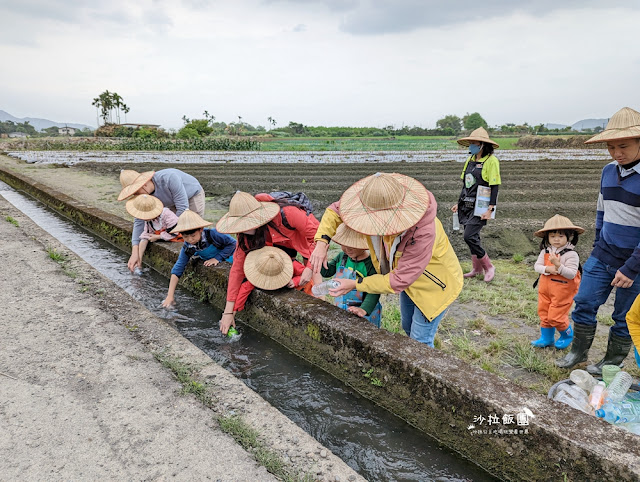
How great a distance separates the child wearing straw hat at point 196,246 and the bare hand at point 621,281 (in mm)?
3065

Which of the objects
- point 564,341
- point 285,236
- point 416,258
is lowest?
point 564,341

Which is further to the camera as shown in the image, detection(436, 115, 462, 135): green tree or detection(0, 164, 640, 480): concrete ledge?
detection(436, 115, 462, 135): green tree

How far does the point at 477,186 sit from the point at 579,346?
2029 mm

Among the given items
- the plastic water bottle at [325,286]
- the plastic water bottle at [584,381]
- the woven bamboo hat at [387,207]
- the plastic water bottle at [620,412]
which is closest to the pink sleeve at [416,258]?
the woven bamboo hat at [387,207]

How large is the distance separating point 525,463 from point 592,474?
0.95 feet

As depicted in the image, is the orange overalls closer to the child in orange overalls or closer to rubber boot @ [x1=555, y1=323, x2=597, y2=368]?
the child in orange overalls

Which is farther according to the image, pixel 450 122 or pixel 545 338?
pixel 450 122

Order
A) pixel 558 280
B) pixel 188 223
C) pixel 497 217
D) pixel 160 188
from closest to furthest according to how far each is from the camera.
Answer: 1. pixel 558 280
2. pixel 188 223
3. pixel 160 188
4. pixel 497 217

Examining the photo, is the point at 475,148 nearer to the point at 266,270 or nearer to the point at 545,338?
the point at 545,338

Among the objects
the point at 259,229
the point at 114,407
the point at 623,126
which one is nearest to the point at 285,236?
the point at 259,229

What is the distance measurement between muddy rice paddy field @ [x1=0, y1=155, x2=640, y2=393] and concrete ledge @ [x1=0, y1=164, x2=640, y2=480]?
0.71m

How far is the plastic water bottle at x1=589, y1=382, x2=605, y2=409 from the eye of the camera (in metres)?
2.34

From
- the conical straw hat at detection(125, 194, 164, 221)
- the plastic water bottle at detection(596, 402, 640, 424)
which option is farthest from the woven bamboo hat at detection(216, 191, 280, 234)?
the plastic water bottle at detection(596, 402, 640, 424)

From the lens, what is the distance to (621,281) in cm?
255
